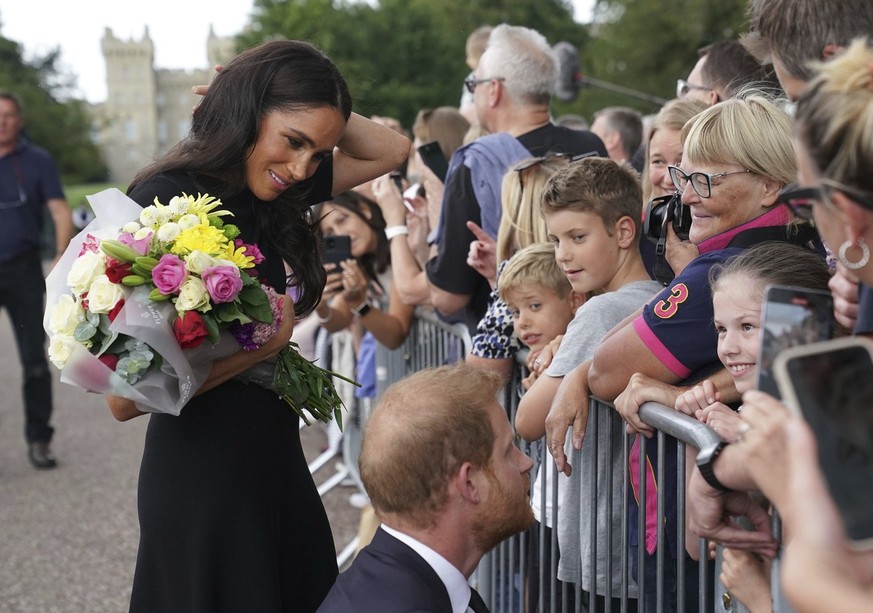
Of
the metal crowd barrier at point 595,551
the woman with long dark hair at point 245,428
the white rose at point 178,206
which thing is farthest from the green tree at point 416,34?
the white rose at point 178,206

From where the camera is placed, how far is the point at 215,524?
10.2 feet

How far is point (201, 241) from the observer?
288 cm

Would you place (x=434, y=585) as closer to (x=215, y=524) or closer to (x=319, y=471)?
(x=215, y=524)

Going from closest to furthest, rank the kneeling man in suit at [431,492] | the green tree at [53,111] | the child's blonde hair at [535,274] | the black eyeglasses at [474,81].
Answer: the kneeling man in suit at [431,492], the child's blonde hair at [535,274], the black eyeglasses at [474,81], the green tree at [53,111]

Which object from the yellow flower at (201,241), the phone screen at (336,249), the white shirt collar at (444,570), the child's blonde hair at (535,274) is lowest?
the phone screen at (336,249)

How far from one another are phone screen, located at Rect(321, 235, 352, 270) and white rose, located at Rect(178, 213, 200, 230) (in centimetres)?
296

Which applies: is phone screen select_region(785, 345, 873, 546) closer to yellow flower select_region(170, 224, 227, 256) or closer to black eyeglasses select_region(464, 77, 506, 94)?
yellow flower select_region(170, 224, 227, 256)

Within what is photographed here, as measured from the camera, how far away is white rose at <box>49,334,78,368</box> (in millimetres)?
2744

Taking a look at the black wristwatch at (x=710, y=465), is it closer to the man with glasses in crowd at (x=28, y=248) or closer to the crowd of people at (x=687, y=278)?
the crowd of people at (x=687, y=278)

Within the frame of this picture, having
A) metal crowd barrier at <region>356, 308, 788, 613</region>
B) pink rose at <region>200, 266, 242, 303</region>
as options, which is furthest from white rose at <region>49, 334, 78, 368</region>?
metal crowd barrier at <region>356, 308, 788, 613</region>

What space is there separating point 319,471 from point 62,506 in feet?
5.84

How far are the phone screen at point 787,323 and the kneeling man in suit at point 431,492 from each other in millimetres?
874

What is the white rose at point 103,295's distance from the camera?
2.74 meters

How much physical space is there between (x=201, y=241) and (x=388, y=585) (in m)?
1.08
